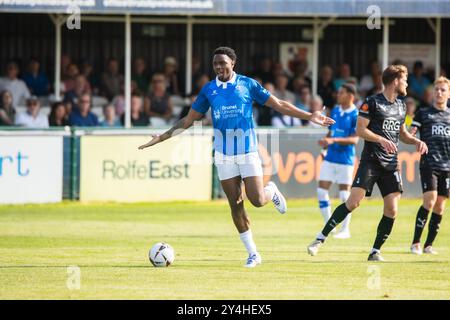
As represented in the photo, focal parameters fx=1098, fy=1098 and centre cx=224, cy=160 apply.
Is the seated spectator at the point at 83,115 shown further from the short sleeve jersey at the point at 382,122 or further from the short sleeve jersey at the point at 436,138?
the short sleeve jersey at the point at 382,122

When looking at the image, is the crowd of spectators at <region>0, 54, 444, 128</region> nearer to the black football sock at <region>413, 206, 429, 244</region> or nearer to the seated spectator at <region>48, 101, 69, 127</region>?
the seated spectator at <region>48, 101, 69, 127</region>

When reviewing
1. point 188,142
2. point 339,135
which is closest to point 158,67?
point 188,142

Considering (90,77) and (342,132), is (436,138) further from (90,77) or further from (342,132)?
(90,77)

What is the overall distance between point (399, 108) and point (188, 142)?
9.11 metres

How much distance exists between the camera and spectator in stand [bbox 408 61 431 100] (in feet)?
88.2

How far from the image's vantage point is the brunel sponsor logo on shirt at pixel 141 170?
2153 centimetres

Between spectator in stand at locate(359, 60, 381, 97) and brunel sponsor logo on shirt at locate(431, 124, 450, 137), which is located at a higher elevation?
spectator in stand at locate(359, 60, 381, 97)

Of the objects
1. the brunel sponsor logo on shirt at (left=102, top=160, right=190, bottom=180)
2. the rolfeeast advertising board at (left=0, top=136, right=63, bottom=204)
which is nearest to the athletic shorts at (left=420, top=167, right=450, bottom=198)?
the brunel sponsor logo on shirt at (left=102, top=160, right=190, bottom=180)

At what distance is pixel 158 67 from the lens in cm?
2702

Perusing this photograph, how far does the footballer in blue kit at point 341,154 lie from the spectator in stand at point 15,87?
29.5ft

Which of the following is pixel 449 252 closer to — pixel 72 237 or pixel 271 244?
pixel 271 244

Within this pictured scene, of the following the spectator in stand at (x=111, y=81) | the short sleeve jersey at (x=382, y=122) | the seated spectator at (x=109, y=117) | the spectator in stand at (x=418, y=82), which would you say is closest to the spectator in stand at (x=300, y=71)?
the spectator in stand at (x=418, y=82)

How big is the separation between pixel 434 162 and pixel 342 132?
8.78ft

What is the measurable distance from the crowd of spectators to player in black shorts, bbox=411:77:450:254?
920cm
